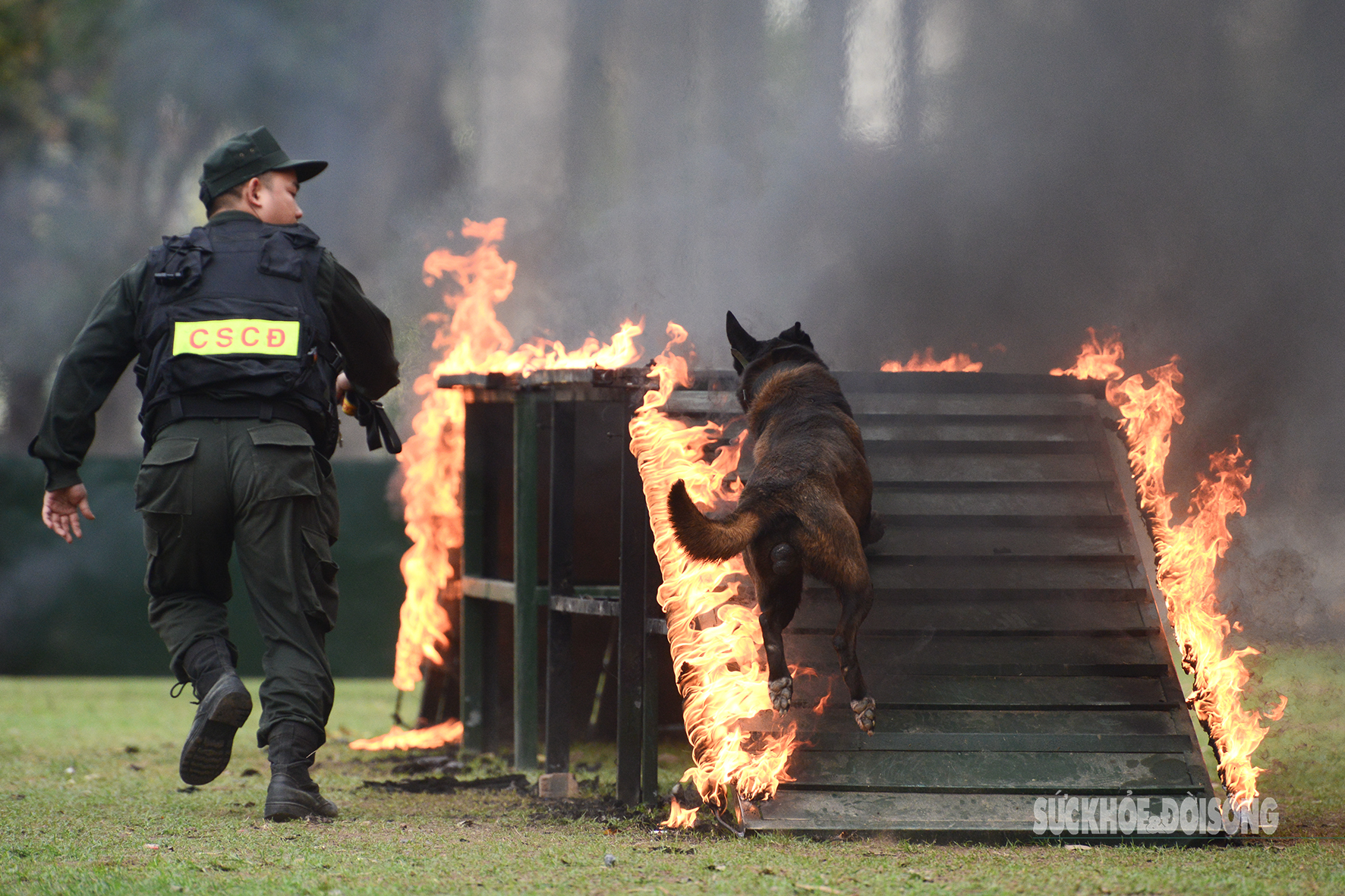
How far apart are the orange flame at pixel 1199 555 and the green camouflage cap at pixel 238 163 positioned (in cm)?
365

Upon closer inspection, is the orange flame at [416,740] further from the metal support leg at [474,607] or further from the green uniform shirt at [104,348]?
the green uniform shirt at [104,348]

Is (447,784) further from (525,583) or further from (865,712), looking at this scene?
(865,712)

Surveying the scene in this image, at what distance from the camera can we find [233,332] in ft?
14.8

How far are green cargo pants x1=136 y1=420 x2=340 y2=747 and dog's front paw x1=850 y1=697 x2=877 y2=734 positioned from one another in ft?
6.30

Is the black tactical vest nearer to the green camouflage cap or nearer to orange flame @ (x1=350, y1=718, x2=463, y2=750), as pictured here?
the green camouflage cap

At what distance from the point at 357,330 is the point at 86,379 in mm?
984

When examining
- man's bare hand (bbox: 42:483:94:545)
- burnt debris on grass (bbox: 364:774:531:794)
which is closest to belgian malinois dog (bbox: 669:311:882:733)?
burnt debris on grass (bbox: 364:774:531:794)

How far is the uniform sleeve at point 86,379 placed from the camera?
455 cm

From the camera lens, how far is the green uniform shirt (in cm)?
456

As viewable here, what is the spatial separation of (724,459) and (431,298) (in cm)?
494

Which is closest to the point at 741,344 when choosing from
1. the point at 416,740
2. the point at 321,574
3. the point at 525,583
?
the point at 525,583

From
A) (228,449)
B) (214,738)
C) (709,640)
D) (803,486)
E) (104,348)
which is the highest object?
(104,348)

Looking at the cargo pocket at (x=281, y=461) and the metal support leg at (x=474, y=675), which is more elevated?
the cargo pocket at (x=281, y=461)

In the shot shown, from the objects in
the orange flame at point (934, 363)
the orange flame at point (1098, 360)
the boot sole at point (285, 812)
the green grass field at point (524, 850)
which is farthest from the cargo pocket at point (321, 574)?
the orange flame at point (934, 363)
